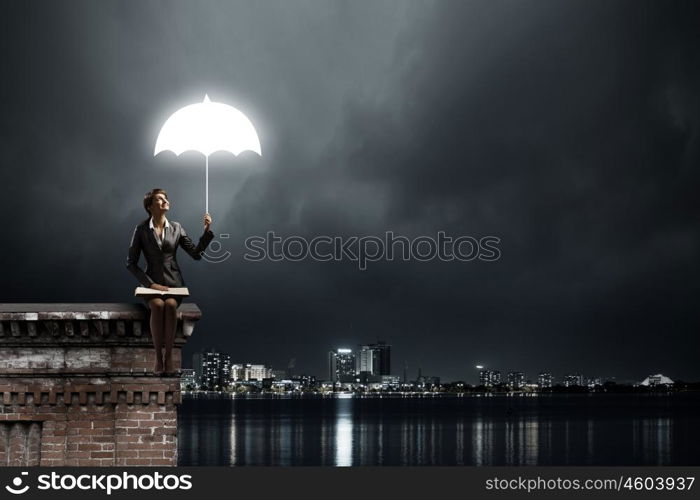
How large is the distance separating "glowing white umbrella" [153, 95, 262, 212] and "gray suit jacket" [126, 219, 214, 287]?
1.83 meters

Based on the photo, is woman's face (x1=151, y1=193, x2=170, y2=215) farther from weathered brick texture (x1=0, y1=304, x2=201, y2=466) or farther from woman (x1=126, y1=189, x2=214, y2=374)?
weathered brick texture (x1=0, y1=304, x2=201, y2=466)

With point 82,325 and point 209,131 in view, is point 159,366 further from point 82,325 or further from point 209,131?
point 209,131

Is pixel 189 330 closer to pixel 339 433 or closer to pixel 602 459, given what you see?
pixel 602 459

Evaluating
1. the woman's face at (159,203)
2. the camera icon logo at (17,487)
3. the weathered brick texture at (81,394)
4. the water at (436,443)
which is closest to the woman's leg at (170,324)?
the weathered brick texture at (81,394)

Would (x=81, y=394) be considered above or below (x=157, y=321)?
below

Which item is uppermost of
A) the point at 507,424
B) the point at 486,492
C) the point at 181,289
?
the point at 181,289

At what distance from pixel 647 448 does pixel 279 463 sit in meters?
48.0

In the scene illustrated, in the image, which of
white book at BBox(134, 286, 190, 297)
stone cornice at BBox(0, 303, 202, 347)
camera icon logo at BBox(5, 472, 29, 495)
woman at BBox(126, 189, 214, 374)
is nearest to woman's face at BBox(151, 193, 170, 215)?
woman at BBox(126, 189, 214, 374)

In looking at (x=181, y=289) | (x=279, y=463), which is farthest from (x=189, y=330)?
(x=279, y=463)

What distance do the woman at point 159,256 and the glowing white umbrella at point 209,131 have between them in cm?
169

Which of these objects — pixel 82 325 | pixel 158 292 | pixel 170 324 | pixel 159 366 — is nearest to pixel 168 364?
pixel 159 366

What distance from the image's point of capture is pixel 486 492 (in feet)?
39.4

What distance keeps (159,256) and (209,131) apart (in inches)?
93.0

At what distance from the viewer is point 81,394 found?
11758mm
